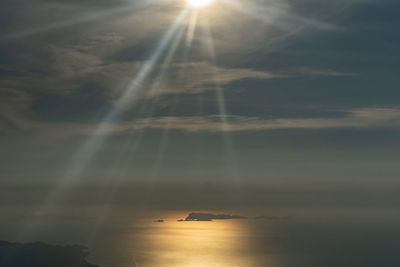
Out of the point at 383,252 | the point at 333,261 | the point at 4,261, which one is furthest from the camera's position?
the point at 383,252

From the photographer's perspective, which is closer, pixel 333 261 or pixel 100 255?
pixel 333 261

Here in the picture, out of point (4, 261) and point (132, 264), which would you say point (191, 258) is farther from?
point (4, 261)

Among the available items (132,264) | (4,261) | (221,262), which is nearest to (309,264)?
(221,262)

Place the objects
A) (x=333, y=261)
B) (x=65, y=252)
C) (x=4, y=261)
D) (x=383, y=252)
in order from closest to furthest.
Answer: (x=4, y=261), (x=333, y=261), (x=65, y=252), (x=383, y=252)

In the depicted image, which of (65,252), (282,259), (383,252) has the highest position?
(65,252)

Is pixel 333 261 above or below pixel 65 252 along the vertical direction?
below

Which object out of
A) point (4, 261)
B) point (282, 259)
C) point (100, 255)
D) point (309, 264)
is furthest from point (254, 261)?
point (4, 261)
